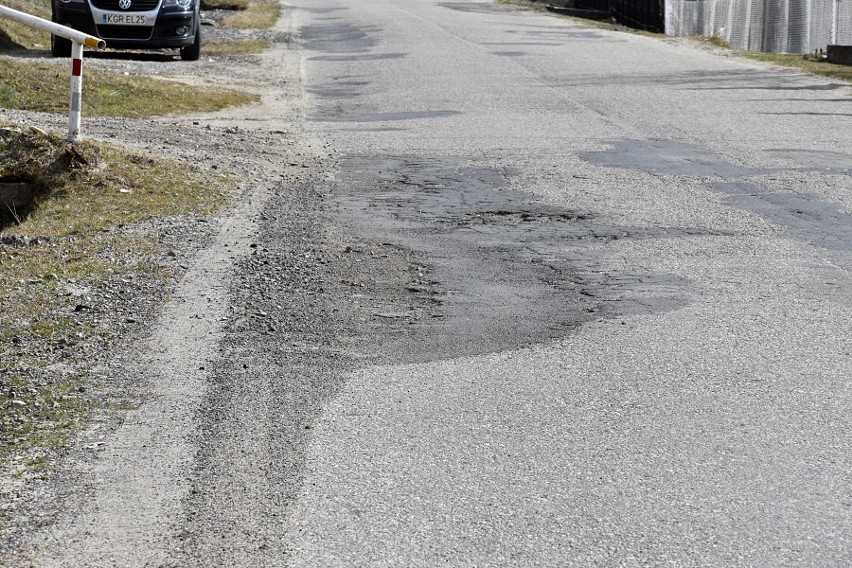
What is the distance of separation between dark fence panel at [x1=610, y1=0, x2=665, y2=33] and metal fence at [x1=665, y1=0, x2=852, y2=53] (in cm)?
68

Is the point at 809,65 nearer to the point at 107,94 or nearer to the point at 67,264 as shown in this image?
the point at 107,94

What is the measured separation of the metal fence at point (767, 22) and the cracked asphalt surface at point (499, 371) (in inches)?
563

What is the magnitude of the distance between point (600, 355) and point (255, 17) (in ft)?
94.6

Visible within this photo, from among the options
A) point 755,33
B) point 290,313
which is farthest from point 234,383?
point 755,33

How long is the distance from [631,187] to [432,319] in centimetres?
416

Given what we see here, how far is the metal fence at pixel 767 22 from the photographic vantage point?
2491 centimetres

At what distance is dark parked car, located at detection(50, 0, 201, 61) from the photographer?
1834 centimetres

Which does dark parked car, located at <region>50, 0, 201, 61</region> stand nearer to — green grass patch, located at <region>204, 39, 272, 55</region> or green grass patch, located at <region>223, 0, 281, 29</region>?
green grass patch, located at <region>204, 39, 272, 55</region>

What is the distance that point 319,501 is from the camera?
13.3ft

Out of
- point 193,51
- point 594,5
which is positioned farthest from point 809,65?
point 594,5

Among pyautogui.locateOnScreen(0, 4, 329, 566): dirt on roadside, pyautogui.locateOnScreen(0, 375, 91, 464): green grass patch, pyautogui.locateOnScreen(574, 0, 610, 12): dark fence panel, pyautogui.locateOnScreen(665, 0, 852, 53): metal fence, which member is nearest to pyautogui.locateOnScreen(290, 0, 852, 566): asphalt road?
pyautogui.locateOnScreen(0, 4, 329, 566): dirt on roadside

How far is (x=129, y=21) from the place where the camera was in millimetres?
18500

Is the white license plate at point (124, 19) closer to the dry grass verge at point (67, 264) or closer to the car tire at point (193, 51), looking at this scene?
the car tire at point (193, 51)

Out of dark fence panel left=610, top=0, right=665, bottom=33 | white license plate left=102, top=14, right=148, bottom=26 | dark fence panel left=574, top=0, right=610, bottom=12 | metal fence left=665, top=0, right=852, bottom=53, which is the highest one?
dark fence panel left=574, top=0, right=610, bottom=12
